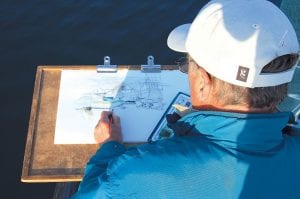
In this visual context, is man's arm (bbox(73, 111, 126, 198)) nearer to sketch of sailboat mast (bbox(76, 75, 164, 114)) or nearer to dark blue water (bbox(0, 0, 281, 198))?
sketch of sailboat mast (bbox(76, 75, 164, 114))

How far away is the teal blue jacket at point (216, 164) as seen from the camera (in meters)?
1.43

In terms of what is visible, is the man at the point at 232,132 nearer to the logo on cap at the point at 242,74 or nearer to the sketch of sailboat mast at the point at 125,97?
the logo on cap at the point at 242,74

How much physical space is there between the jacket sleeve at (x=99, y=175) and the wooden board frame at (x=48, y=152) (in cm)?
28

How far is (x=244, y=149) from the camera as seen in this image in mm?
1460

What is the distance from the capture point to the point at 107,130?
219cm

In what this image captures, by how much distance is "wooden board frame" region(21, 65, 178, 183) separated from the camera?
6.97ft

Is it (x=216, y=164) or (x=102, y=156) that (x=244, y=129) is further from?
(x=102, y=156)

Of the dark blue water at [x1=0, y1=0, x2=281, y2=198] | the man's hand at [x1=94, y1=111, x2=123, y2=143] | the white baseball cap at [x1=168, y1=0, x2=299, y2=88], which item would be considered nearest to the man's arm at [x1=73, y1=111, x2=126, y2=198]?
the man's hand at [x1=94, y1=111, x2=123, y2=143]

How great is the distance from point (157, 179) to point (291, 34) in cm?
65

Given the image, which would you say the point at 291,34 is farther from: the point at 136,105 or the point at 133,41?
the point at 133,41

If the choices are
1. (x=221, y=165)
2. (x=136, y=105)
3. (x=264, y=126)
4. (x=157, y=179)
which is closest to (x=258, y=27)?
(x=264, y=126)

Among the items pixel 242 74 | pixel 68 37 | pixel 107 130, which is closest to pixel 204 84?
pixel 242 74

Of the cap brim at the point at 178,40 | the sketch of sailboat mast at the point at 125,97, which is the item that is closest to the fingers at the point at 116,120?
the sketch of sailboat mast at the point at 125,97

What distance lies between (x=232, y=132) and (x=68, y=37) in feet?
12.3
